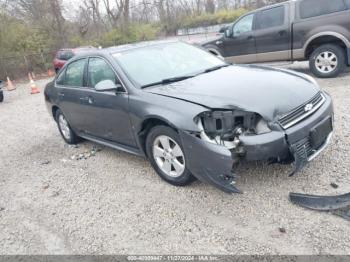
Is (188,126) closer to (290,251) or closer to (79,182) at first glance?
(290,251)

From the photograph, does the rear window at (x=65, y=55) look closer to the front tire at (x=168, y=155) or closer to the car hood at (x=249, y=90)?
the car hood at (x=249, y=90)

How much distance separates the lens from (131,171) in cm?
460

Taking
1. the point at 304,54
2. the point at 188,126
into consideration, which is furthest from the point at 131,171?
the point at 304,54

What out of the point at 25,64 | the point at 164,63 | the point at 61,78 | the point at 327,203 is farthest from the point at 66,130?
the point at 25,64

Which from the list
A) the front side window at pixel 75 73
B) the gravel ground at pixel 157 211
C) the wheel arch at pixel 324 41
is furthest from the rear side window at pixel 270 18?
the front side window at pixel 75 73

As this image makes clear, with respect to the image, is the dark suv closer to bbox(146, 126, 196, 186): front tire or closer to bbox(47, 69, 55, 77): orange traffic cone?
bbox(146, 126, 196, 186): front tire

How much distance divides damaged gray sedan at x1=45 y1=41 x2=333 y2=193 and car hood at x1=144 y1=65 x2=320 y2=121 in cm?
1

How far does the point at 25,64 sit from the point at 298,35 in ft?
58.2

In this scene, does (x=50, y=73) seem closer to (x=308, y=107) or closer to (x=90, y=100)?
(x=90, y=100)

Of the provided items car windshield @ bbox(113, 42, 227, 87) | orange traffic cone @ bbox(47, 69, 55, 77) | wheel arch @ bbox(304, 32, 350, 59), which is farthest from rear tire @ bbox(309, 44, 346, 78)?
orange traffic cone @ bbox(47, 69, 55, 77)

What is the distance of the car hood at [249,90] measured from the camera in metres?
3.33

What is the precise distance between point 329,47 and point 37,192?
6756mm

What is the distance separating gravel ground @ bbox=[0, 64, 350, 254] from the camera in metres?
2.95

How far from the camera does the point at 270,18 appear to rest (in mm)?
8484
